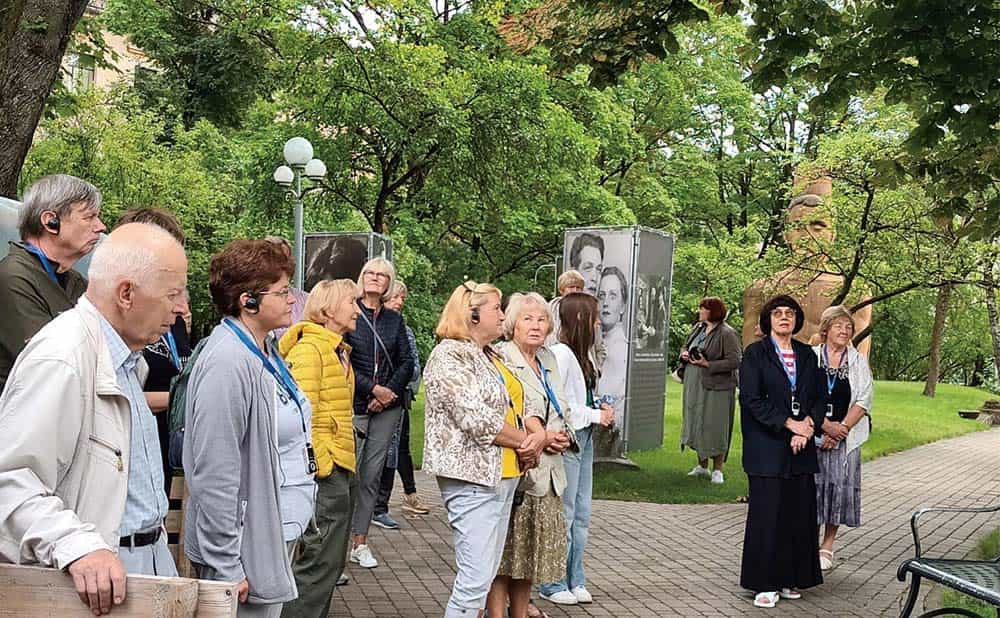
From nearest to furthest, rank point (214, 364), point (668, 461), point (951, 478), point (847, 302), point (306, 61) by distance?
point (214, 364)
point (668, 461)
point (951, 478)
point (847, 302)
point (306, 61)

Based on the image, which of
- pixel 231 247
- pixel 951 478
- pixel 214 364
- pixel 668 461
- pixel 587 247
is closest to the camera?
pixel 214 364

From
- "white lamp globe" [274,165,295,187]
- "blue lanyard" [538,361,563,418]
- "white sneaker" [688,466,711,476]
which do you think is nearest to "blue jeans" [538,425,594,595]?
"blue lanyard" [538,361,563,418]

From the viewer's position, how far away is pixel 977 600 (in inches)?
331

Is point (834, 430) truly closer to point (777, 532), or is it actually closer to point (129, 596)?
point (777, 532)

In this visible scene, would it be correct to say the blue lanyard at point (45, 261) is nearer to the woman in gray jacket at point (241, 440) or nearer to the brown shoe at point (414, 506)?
the woman in gray jacket at point (241, 440)

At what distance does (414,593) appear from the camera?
26.9ft

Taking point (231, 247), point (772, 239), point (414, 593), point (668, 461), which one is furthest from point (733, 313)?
point (231, 247)

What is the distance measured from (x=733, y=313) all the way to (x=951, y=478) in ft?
61.9

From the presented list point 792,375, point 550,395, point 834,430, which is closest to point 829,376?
point 834,430

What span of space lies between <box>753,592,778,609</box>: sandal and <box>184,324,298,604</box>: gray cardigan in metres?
5.18

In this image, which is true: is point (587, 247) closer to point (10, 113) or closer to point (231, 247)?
point (10, 113)

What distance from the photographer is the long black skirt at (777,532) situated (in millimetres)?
8445

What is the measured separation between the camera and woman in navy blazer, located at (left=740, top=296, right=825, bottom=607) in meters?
8.45

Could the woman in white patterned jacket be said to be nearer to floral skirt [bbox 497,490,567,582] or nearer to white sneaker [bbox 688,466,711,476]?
floral skirt [bbox 497,490,567,582]
